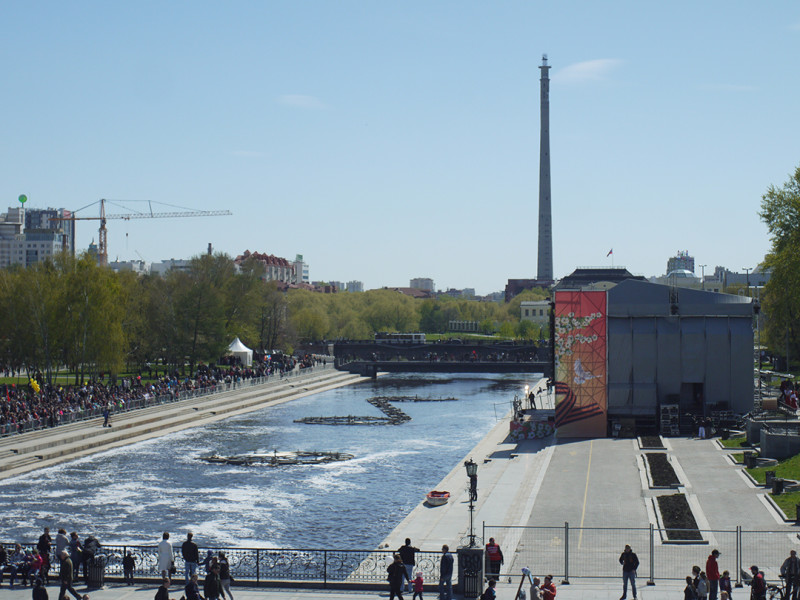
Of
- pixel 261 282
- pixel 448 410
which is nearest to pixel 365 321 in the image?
pixel 261 282

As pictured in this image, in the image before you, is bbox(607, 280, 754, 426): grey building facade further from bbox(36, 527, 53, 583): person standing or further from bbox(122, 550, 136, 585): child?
bbox(36, 527, 53, 583): person standing

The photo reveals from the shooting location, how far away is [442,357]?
482 feet

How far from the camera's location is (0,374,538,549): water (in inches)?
1578

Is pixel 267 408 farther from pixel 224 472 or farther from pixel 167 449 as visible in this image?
pixel 224 472

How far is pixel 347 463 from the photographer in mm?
58562

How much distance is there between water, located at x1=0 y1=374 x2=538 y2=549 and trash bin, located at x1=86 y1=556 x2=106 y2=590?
1076 cm

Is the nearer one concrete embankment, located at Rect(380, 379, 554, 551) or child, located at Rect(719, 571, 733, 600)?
child, located at Rect(719, 571, 733, 600)

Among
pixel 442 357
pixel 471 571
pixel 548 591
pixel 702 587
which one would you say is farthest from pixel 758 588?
pixel 442 357

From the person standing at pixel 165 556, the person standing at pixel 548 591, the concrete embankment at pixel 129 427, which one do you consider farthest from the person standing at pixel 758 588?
the concrete embankment at pixel 129 427

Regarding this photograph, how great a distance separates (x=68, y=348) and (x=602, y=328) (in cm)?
4403

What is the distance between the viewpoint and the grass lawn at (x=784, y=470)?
4125 centimetres

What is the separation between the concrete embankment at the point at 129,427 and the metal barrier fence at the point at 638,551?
30802 mm

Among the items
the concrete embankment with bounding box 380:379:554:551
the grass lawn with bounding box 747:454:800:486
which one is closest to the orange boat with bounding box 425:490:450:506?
the concrete embankment with bounding box 380:379:554:551

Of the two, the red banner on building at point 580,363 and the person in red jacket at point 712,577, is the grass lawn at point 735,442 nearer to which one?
the red banner on building at point 580,363
